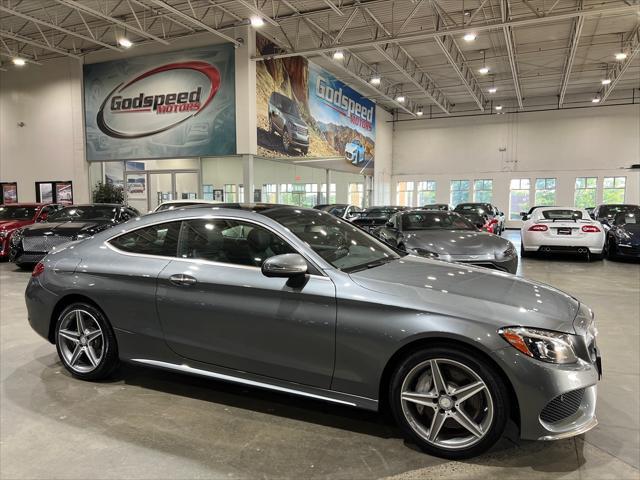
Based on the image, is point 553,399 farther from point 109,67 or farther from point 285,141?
point 109,67

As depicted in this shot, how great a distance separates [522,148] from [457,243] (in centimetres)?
2220

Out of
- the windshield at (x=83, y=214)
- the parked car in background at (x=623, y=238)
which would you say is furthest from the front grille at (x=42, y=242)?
the parked car in background at (x=623, y=238)

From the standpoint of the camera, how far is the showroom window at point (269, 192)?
628 inches

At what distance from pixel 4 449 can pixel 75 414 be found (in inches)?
18.0

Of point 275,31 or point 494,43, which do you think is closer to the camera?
point 275,31

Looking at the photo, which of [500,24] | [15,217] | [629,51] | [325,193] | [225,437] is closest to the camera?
[225,437]

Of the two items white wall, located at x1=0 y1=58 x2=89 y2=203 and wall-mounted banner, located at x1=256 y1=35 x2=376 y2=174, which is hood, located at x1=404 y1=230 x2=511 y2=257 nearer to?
wall-mounted banner, located at x1=256 y1=35 x2=376 y2=174

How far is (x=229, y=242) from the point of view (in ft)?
10.4

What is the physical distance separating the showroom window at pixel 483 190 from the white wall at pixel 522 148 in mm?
270

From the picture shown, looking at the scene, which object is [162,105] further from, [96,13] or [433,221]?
[433,221]

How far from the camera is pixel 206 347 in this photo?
304 centimetres

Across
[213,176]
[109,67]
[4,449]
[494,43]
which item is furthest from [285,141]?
[4,449]

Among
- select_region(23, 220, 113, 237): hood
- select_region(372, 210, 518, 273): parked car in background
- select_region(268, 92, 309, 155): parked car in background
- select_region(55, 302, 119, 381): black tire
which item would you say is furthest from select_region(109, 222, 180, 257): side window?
select_region(268, 92, 309, 155): parked car in background

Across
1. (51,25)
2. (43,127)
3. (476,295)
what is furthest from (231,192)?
(476,295)
